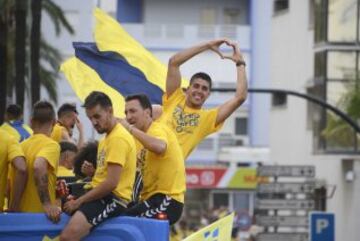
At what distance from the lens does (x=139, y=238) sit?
9203mm

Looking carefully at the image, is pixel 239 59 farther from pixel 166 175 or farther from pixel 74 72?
pixel 74 72

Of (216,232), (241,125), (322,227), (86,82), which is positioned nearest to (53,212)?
(216,232)

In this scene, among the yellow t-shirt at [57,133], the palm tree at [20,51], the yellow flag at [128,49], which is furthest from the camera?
the palm tree at [20,51]

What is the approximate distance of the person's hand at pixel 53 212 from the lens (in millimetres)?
9500

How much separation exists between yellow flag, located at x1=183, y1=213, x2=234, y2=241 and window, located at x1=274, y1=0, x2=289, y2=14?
39521 mm

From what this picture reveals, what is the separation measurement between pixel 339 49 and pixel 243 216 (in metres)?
21.5

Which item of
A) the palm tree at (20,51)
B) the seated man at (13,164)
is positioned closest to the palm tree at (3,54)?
the palm tree at (20,51)

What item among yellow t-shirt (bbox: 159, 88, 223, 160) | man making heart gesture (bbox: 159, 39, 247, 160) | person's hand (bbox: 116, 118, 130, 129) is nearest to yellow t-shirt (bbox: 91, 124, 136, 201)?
person's hand (bbox: 116, 118, 130, 129)

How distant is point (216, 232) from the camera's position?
10336mm

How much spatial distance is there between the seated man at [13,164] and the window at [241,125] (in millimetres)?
61768

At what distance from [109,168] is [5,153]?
3.20 ft

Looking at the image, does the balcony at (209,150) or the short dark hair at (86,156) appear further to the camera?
the balcony at (209,150)

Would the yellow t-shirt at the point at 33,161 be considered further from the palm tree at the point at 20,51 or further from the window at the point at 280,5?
the window at the point at 280,5

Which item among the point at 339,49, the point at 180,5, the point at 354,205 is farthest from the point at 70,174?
the point at 180,5
